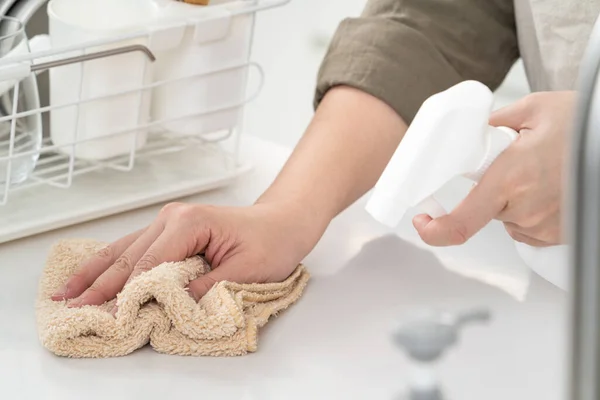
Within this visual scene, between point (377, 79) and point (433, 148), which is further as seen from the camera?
point (377, 79)

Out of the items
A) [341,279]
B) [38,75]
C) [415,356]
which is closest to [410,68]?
[341,279]

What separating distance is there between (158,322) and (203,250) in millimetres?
92

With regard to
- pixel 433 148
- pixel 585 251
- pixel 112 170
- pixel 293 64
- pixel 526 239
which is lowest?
pixel 293 64

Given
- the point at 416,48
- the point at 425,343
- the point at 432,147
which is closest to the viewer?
the point at 425,343

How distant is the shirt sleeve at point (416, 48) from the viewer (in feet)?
2.70

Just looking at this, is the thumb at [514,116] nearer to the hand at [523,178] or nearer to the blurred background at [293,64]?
the hand at [523,178]

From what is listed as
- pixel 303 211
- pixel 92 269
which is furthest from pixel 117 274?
pixel 303 211

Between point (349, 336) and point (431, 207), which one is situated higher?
point (431, 207)

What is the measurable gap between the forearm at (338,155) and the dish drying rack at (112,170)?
0.09 metres

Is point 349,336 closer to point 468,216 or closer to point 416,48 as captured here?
point 468,216

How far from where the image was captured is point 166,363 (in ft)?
2.01

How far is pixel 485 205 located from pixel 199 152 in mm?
395

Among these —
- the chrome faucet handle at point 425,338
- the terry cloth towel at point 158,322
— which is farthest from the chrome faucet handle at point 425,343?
the terry cloth towel at point 158,322

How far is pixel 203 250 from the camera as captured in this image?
696mm
